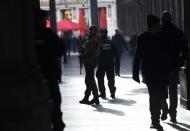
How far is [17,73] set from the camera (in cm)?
727

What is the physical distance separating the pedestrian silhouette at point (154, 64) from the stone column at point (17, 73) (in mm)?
5002

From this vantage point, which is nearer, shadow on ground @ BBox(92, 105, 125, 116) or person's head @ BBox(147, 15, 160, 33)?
person's head @ BBox(147, 15, 160, 33)

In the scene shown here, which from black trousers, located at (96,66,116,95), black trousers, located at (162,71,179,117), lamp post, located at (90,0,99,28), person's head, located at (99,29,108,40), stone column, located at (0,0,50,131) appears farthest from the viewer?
lamp post, located at (90,0,99,28)

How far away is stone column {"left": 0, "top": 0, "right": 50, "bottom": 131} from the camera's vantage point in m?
7.12

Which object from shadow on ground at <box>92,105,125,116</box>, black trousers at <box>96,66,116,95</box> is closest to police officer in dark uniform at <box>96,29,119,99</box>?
black trousers at <box>96,66,116,95</box>

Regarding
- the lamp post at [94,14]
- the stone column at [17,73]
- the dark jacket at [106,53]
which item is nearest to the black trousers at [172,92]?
the dark jacket at [106,53]

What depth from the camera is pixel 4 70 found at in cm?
722

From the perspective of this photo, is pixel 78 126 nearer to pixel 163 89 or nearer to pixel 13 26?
pixel 163 89

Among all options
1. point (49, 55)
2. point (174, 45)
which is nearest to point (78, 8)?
point (174, 45)

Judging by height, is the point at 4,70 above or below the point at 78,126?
above

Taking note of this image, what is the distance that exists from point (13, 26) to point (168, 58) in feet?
19.1

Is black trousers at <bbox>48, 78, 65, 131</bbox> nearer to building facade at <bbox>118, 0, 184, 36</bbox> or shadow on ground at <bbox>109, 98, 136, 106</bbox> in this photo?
shadow on ground at <bbox>109, 98, 136, 106</bbox>

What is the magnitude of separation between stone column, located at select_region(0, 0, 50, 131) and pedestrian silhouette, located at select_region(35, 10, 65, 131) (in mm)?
2369

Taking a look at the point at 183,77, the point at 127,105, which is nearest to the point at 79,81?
the point at 127,105
